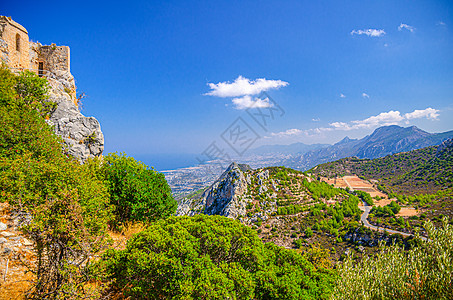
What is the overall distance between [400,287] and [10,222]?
1231 centimetres

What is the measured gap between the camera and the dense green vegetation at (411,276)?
13.4 ft

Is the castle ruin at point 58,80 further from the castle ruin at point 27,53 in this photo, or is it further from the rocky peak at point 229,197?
the rocky peak at point 229,197

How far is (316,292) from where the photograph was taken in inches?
217

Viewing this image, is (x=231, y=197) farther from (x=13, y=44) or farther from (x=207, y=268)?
(x=207, y=268)

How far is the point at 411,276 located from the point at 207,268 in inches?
193

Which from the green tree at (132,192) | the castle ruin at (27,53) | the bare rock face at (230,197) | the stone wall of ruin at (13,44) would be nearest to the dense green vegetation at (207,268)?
the green tree at (132,192)

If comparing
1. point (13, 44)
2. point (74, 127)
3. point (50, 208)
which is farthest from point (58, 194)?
point (13, 44)

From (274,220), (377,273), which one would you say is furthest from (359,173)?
(377,273)

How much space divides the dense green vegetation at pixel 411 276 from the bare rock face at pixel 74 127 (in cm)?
1642

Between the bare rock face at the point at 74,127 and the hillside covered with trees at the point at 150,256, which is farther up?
the bare rock face at the point at 74,127

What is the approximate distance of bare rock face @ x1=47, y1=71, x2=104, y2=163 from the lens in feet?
46.1

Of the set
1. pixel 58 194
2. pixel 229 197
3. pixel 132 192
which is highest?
pixel 58 194

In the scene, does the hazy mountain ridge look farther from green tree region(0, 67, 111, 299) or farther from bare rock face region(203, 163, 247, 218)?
green tree region(0, 67, 111, 299)

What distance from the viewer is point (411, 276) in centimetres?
450
